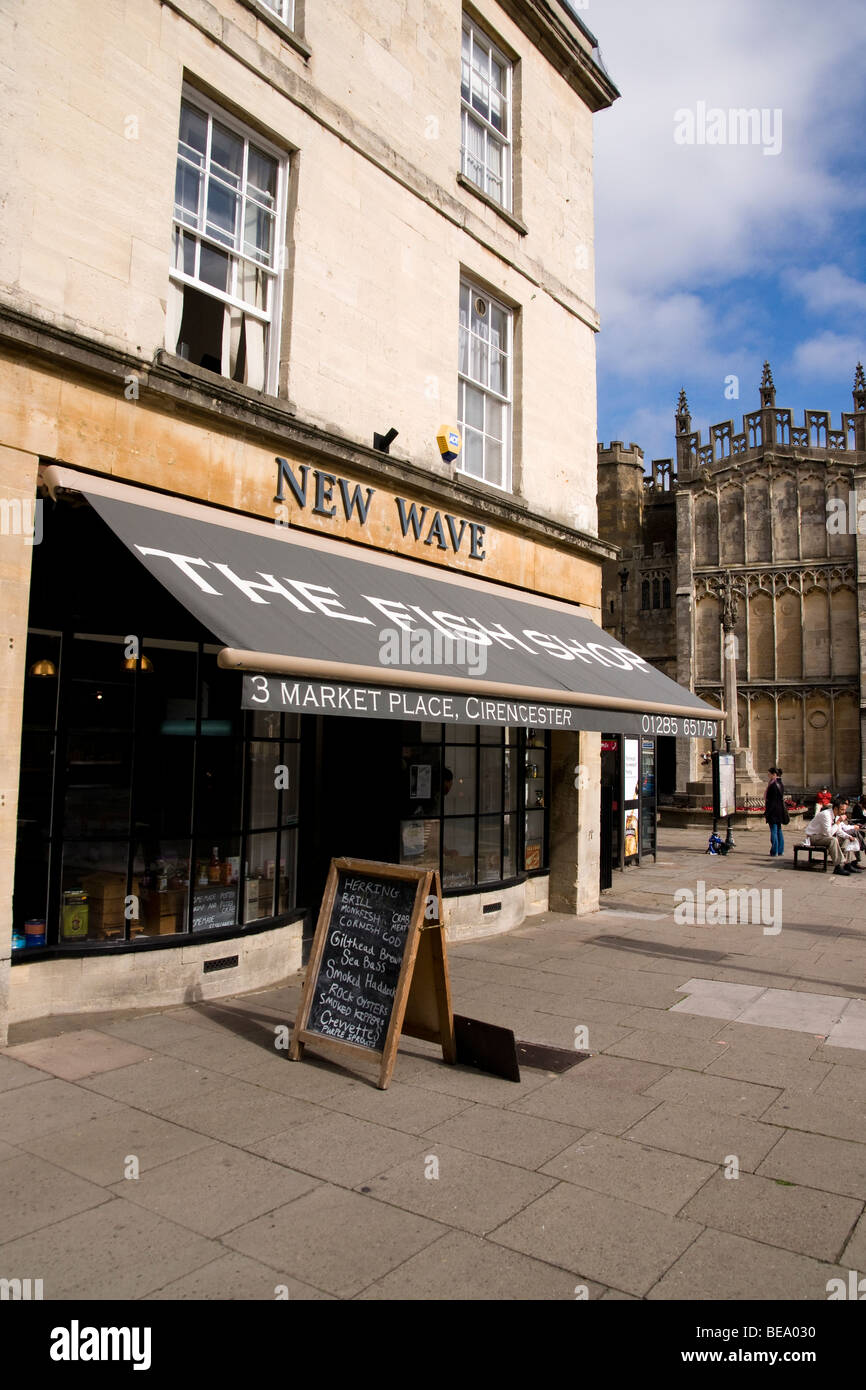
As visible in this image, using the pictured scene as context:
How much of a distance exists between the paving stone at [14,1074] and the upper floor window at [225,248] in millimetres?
5282

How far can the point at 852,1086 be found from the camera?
5680 mm

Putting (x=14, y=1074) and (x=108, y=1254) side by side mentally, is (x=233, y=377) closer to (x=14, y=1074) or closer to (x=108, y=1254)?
(x=14, y=1074)

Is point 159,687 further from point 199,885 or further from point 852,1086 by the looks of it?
point 852,1086

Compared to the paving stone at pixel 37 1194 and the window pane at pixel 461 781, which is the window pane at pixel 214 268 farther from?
the paving stone at pixel 37 1194

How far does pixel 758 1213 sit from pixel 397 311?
8359 mm

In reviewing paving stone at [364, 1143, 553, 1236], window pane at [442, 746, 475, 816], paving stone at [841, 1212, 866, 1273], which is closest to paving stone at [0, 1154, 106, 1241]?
paving stone at [364, 1143, 553, 1236]

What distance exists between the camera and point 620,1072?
5938 mm

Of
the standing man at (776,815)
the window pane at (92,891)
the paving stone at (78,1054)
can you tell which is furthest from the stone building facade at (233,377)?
the standing man at (776,815)

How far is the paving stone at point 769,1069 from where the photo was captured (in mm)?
5750

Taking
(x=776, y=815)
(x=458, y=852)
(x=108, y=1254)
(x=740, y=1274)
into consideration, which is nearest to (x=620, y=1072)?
(x=740, y=1274)

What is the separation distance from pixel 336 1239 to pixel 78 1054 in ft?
9.41

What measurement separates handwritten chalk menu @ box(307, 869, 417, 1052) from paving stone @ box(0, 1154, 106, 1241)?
1.89 meters
